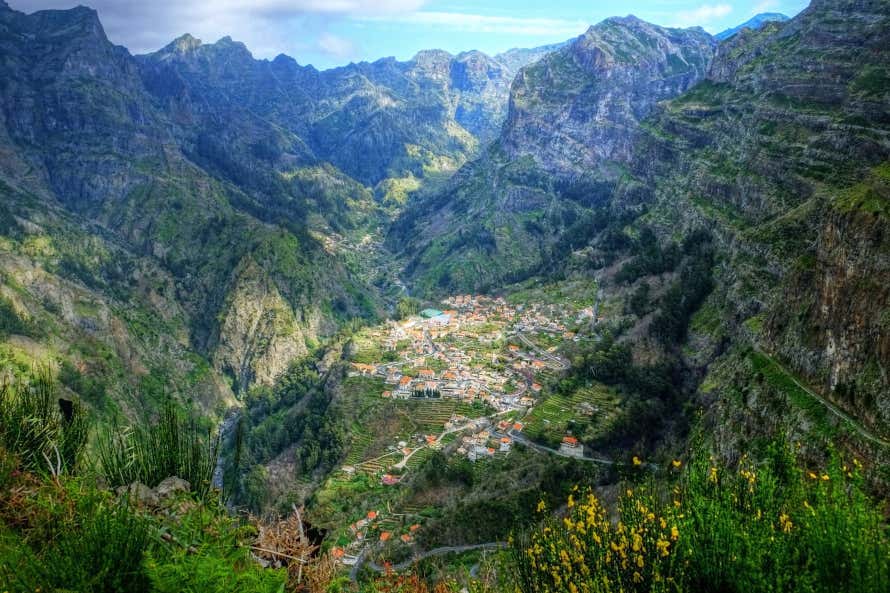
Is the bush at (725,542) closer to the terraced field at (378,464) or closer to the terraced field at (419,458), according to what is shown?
the terraced field at (419,458)

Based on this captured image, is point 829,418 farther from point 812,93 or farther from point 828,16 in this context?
point 828,16

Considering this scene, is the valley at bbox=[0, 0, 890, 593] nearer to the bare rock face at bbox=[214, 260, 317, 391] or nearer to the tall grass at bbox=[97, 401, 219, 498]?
the tall grass at bbox=[97, 401, 219, 498]

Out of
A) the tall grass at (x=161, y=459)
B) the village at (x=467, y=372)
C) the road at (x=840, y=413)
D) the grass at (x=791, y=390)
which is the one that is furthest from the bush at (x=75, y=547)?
the village at (x=467, y=372)

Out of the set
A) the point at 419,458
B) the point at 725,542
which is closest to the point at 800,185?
the point at 419,458

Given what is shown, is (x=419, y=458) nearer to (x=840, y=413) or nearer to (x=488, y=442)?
(x=488, y=442)

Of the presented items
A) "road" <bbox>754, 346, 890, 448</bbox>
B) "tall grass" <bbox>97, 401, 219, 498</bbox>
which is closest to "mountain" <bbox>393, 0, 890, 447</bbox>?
"road" <bbox>754, 346, 890, 448</bbox>

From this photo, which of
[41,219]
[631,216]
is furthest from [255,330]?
[631,216]
